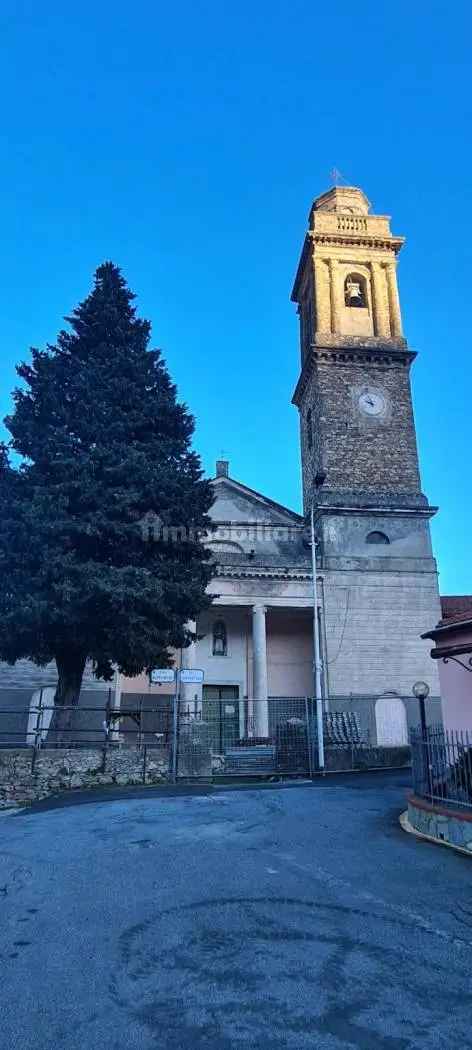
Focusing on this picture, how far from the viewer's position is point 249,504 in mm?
29688

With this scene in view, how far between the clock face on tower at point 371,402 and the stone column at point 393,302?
3.55 metres

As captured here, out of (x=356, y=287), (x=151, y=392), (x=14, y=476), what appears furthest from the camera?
(x=356, y=287)

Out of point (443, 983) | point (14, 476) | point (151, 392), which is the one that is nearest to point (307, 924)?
point (443, 983)

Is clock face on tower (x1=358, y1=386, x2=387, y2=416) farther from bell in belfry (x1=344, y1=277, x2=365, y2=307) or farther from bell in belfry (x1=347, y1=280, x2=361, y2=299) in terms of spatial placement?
bell in belfry (x1=347, y1=280, x2=361, y2=299)

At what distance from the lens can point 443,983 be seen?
13.5 feet

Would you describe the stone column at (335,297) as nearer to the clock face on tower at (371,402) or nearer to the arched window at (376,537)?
the clock face on tower at (371,402)

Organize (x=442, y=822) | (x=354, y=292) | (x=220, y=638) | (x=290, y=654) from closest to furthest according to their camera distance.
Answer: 1. (x=442, y=822)
2. (x=220, y=638)
3. (x=290, y=654)
4. (x=354, y=292)

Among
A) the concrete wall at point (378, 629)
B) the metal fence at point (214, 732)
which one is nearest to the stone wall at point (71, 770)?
the metal fence at point (214, 732)

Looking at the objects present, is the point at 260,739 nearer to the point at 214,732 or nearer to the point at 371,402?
the point at 214,732

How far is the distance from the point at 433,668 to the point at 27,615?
57.3ft

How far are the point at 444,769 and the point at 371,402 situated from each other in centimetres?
2445

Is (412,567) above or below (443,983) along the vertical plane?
above

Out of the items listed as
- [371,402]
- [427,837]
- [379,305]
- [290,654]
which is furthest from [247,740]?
[379,305]

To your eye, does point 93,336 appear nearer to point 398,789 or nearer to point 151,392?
point 151,392
